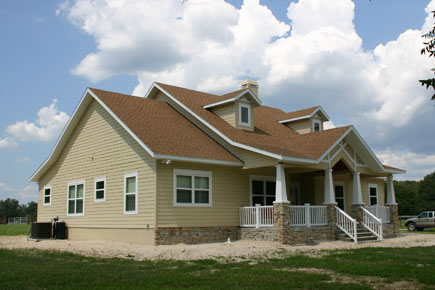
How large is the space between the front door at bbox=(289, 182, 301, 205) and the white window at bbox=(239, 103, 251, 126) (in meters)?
3.99

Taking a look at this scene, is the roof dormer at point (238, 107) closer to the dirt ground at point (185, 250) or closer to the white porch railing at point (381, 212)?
the dirt ground at point (185, 250)

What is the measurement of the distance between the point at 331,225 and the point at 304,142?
12.5ft

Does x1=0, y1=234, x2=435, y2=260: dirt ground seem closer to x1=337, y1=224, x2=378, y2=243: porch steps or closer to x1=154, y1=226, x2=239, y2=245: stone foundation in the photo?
x1=154, y1=226, x2=239, y2=245: stone foundation

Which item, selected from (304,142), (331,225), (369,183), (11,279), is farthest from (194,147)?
(369,183)


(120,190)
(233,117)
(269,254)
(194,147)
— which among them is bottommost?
(269,254)

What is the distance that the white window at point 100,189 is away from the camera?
2056cm

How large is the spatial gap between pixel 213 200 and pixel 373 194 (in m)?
14.3

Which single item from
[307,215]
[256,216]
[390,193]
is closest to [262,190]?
[256,216]

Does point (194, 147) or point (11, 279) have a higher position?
point (194, 147)

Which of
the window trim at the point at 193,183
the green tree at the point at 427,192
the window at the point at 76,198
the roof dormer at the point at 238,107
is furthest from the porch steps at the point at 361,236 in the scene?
the green tree at the point at 427,192

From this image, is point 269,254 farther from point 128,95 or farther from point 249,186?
point 128,95

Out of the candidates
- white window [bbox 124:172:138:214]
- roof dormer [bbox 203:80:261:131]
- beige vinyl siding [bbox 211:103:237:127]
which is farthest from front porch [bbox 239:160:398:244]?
white window [bbox 124:172:138:214]

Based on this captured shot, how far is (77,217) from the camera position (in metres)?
22.2

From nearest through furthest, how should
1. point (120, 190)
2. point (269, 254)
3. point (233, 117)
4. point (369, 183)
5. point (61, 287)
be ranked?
point (61, 287)
point (269, 254)
point (120, 190)
point (233, 117)
point (369, 183)
